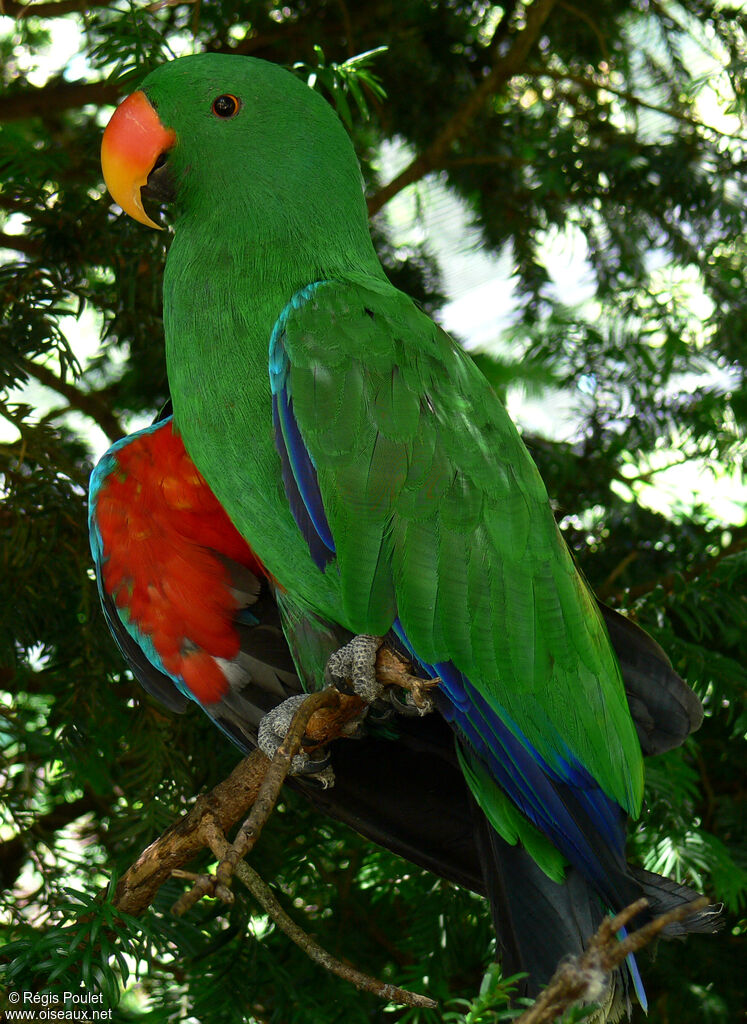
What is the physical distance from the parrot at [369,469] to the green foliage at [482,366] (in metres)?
0.23

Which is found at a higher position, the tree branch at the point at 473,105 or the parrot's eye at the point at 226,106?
the tree branch at the point at 473,105

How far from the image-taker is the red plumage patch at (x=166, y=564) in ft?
4.97

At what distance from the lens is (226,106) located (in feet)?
4.41

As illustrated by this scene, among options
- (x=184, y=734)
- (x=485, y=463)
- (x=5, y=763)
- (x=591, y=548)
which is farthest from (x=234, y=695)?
(x=591, y=548)

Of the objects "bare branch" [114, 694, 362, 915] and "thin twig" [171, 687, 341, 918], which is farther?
"bare branch" [114, 694, 362, 915]

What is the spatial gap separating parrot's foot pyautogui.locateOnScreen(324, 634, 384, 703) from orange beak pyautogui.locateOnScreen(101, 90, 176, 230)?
2.36ft

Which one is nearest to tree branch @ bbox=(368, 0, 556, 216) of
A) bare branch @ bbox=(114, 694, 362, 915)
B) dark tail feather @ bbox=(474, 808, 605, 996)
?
bare branch @ bbox=(114, 694, 362, 915)

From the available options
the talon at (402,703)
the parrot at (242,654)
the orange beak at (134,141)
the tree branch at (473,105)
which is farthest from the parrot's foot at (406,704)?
the tree branch at (473,105)

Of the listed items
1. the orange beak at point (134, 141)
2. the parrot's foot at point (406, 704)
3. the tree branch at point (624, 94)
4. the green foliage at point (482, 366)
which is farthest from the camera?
A: the tree branch at point (624, 94)

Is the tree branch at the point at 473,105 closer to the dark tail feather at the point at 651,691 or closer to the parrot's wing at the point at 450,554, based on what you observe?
the parrot's wing at the point at 450,554

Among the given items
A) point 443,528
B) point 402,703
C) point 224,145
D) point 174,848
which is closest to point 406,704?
point 402,703

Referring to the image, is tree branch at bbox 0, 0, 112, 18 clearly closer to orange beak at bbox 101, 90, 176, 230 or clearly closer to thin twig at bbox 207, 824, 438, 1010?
orange beak at bbox 101, 90, 176, 230

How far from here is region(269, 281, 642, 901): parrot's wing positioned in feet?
3.87

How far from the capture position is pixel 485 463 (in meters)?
1.25
